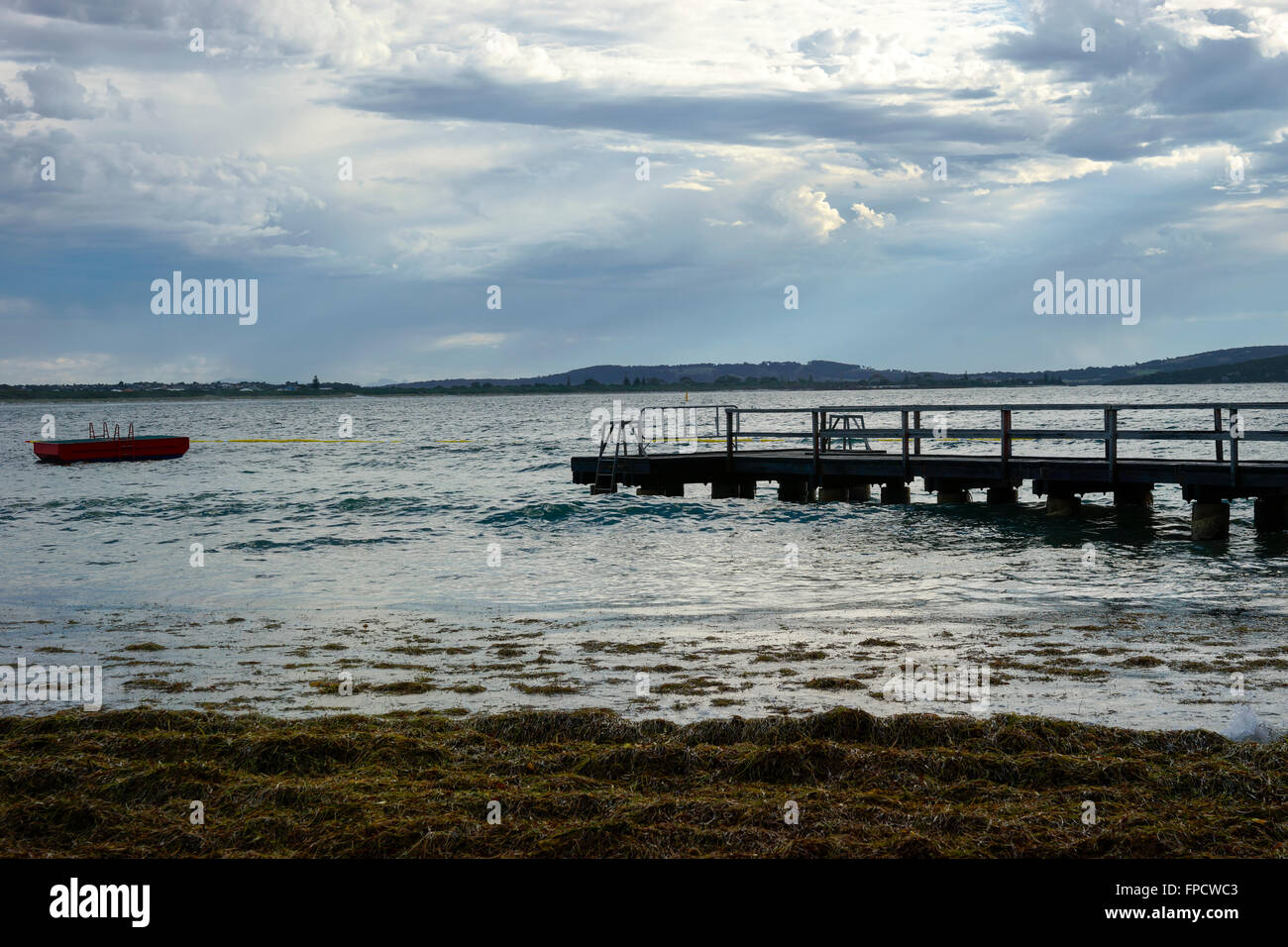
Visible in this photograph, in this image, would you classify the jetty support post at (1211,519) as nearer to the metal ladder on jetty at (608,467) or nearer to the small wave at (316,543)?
the metal ladder on jetty at (608,467)

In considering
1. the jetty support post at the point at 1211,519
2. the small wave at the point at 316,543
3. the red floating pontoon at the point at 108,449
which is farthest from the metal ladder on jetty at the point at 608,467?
the red floating pontoon at the point at 108,449

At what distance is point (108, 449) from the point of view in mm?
59250

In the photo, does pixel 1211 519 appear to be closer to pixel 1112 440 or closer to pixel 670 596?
pixel 1112 440

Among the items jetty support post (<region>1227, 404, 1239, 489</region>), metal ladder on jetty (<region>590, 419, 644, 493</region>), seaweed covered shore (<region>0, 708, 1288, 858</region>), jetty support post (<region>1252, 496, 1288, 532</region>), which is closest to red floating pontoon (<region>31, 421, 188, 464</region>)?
metal ladder on jetty (<region>590, 419, 644, 493</region>)

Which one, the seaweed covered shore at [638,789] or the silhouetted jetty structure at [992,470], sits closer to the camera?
the seaweed covered shore at [638,789]

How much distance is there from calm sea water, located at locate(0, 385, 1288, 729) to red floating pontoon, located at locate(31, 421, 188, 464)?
90.2 ft

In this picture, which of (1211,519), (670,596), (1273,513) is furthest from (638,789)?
(1273,513)

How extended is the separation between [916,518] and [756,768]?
19.4m

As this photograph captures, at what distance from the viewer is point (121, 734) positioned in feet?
25.7

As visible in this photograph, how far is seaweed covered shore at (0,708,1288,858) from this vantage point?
18.2ft

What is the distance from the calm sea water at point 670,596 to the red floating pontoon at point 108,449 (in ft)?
90.2

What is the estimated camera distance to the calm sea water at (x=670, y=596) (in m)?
9.84

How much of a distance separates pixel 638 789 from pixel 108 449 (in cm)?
6094
